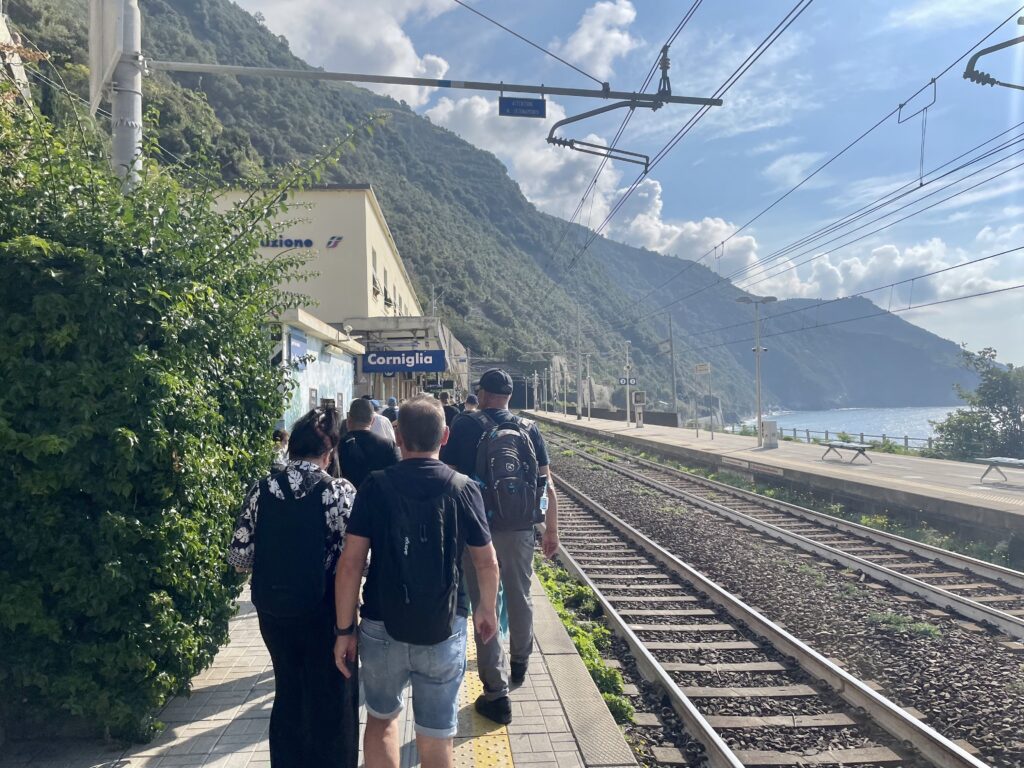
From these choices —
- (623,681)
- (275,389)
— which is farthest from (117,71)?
(623,681)

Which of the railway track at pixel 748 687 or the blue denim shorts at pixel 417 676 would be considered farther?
the railway track at pixel 748 687

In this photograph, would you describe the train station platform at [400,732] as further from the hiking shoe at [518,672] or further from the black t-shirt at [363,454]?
the black t-shirt at [363,454]

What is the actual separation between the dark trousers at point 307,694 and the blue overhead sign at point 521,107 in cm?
645

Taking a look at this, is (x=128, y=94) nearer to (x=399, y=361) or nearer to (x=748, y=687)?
(x=748, y=687)

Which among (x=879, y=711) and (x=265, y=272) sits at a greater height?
(x=265, y=272)

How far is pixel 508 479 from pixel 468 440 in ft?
1.52

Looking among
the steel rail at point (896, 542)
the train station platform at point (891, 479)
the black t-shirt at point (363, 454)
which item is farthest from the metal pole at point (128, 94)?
the train station platform at point (891, 479)

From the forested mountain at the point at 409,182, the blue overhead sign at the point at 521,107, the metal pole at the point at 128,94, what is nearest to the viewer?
the metal pole at the point at 128,94

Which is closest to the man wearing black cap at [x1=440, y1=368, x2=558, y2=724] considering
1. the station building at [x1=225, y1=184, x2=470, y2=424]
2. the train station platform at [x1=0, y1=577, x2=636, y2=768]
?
the train station platform at [x1=0, y1=577, x2=636, y2=768]

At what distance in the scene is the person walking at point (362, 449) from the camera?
5.48 metres

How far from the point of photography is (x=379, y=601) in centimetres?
296

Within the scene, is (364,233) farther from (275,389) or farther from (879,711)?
(879,711)

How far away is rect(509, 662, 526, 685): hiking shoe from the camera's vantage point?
4852 mm

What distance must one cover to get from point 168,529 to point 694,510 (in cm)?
1205
